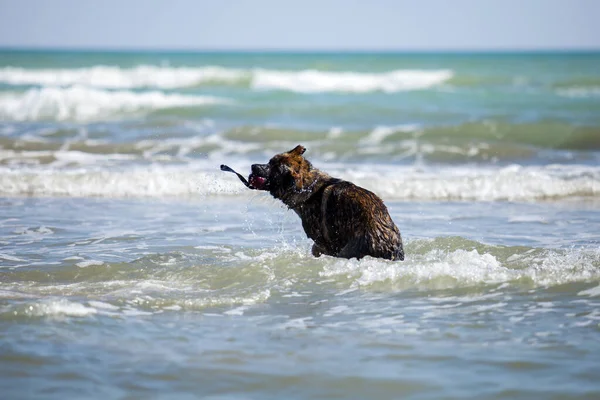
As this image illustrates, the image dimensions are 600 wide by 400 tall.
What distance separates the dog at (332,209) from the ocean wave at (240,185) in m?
4.40

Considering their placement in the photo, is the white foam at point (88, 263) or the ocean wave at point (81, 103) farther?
the ocean wave at point (81, 103)

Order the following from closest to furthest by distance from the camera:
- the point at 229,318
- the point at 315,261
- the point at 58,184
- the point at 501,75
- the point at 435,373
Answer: the point at 435,373 < the point at 229,318 < the point at 315,261 < the point at 58,184 < the point at 501,75

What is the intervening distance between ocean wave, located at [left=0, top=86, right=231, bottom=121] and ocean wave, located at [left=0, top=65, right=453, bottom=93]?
7.31m

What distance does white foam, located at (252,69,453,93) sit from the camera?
37969mm

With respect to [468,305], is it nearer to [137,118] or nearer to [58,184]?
[58,184]

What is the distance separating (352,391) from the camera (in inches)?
172

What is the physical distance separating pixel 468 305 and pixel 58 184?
25.8 feet

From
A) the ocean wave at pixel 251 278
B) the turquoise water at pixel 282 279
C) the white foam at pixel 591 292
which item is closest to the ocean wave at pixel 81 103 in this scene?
the turquoise water at pixel 282 279

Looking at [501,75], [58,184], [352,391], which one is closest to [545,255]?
[352,391]

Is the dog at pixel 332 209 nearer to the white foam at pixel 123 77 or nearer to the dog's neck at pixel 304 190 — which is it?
the dog's neck at pixel 304 190

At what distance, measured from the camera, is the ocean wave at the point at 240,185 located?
12.0 meters

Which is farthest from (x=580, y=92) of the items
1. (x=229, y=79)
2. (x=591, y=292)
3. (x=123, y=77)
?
(x=591, y=292)

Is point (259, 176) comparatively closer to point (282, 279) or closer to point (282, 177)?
point (282, 177)

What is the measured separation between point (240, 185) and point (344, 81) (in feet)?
93.9
